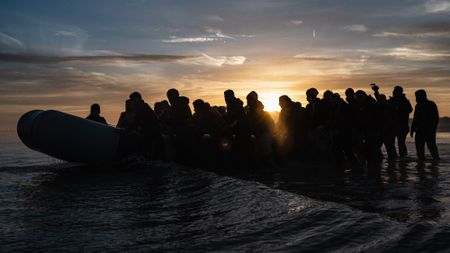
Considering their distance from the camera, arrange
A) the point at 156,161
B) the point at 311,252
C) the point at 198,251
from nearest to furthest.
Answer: the point at 311,252
the point at 198,251
the point at 156,161

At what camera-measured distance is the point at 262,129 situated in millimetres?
11914

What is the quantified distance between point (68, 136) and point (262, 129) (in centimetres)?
468

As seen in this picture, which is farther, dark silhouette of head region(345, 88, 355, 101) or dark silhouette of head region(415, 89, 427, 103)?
dark silhouette of head region(415, 89, 427, 103)

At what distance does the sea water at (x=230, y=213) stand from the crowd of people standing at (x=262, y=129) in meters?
1.70

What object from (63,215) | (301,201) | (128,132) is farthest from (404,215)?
(128,132)

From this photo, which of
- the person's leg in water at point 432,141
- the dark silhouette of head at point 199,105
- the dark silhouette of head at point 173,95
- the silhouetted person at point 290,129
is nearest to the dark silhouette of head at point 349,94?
the silhouetted person at point 290,129

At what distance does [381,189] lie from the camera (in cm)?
714

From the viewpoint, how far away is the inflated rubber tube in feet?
36.3

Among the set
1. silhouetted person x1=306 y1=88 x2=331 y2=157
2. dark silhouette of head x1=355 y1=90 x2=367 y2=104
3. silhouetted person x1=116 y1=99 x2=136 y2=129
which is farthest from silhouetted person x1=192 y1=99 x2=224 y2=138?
dark silhouette of head x1=355 y1=90 x2=367 y2=104

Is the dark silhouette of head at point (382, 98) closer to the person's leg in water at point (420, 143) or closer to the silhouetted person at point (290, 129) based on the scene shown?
the person's leg in water at point (420, 143)

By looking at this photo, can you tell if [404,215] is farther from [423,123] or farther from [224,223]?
[423,123]

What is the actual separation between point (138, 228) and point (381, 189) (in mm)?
3947

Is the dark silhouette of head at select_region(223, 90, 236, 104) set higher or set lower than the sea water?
higher

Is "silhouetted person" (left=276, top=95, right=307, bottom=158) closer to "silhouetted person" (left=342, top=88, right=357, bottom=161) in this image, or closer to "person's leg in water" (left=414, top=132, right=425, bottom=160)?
"silhouetted person" (left=342, top=88, right=357, bottom=161)
